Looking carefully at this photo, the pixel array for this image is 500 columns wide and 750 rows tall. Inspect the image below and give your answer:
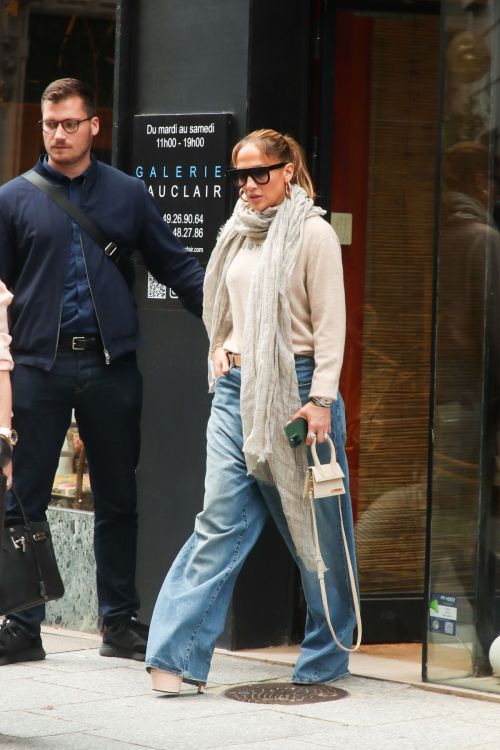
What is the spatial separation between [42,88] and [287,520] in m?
3.09

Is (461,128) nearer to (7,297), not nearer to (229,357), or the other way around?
(229,357)

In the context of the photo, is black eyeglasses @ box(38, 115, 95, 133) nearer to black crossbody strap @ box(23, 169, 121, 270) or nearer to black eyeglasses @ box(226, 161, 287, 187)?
black crossbody strap @ box(23, 169, 121, 270)

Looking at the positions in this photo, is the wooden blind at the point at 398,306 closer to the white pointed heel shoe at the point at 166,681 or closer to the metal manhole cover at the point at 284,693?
the metal manhole cover at the point at 284,693

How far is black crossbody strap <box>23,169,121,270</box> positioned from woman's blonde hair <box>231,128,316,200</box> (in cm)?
76

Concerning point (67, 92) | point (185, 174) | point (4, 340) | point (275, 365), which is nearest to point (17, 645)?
point (275, 365)

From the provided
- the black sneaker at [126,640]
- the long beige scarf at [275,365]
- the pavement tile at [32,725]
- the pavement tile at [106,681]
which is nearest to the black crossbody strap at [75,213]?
the long beige scarf at [275,365]

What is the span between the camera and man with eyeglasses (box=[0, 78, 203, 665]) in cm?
614

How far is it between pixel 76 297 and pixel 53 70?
1.99 m

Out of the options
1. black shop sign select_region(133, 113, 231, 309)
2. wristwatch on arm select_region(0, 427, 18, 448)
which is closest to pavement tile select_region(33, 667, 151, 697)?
wristwatch on arm select_region(0, 427, 18, 448)

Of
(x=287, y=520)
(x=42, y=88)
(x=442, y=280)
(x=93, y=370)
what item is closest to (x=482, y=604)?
(x=287, y=520)

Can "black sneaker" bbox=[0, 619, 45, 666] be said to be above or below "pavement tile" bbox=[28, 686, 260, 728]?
above

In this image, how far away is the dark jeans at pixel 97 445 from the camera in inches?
243

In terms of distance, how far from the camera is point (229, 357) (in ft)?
18.9

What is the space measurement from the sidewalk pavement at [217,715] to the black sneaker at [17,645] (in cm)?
5
